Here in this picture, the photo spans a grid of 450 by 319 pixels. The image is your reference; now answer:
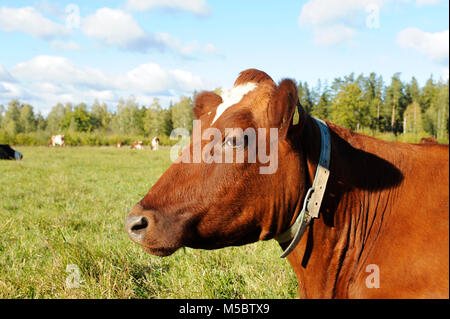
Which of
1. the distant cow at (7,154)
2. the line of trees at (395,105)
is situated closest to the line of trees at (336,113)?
the line of trees at (395,105)

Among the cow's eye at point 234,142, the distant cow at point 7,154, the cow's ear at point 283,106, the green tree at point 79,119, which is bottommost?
the distant cow at point 7,154

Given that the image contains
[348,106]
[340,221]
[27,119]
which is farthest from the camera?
[27,119]

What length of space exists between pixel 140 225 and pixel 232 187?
607 millimetres

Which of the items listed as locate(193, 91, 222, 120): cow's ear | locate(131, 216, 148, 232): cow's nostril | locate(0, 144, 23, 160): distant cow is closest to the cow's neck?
locate(193, 91, 222, 120): cow's ear

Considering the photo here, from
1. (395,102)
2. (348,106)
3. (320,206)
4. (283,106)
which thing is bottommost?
(320,206)

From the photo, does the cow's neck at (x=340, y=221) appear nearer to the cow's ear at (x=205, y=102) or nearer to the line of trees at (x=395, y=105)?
the cow's ear at (x=205, y=102)

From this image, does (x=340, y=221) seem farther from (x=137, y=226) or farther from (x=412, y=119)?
(x=412, y=119)

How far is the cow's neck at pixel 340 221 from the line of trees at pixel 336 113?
2361 inches

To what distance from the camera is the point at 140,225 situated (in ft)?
6.70

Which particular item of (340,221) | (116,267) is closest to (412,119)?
(116,267)

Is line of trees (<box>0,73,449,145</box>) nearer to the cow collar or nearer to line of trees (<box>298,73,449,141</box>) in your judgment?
line of trees (<box>298,73,449,141</box>)

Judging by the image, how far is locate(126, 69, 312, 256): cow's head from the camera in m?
2.10

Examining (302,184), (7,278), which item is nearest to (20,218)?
(7,278)

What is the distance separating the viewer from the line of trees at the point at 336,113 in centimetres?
6650
